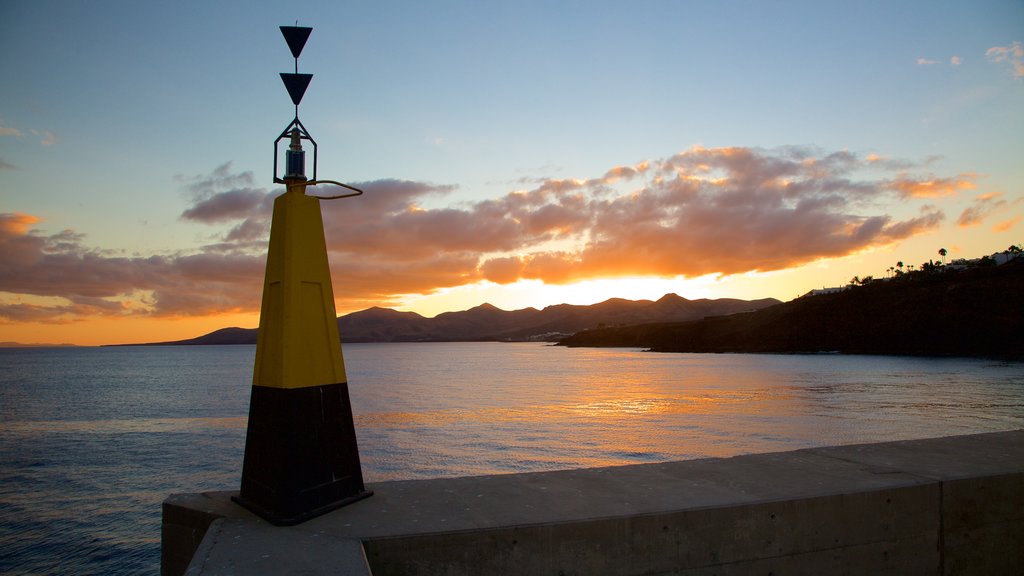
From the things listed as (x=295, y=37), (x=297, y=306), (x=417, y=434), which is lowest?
(x=417, y=434)

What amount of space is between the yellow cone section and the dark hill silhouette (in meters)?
105

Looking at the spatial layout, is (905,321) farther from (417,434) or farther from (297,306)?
(297,306)

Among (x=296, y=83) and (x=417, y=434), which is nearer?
(x=296, y=83)

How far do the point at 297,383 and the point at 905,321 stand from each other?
129980 millimetres

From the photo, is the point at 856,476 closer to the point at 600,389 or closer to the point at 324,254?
the point at 324,254

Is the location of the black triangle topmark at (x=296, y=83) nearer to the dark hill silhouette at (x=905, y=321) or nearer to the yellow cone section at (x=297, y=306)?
the yellow cone section at (x=297, y=306)

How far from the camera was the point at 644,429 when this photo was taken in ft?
82.3

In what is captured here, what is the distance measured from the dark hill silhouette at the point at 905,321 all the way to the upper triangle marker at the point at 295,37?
106 meters

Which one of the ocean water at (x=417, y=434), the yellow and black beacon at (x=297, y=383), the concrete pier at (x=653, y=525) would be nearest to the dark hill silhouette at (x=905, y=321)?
the ocean water at (x=417, y=434)

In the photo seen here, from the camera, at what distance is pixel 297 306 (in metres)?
4.89

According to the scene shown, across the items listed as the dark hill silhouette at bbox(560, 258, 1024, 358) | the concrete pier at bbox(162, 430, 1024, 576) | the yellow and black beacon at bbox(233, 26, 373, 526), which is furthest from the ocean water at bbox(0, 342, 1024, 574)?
the dark hill silhouette at bbox(560, 258, 1024, 358)

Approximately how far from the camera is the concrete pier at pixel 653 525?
13.3 ft

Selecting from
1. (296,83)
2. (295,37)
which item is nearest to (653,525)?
(296,83)

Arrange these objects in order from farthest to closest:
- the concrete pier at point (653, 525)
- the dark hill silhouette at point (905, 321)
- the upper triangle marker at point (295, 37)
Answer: the dark hill silhouette at point (905, 321), the upper triangle marker at point (295, 37), the concrete pier at point (653, 525)
